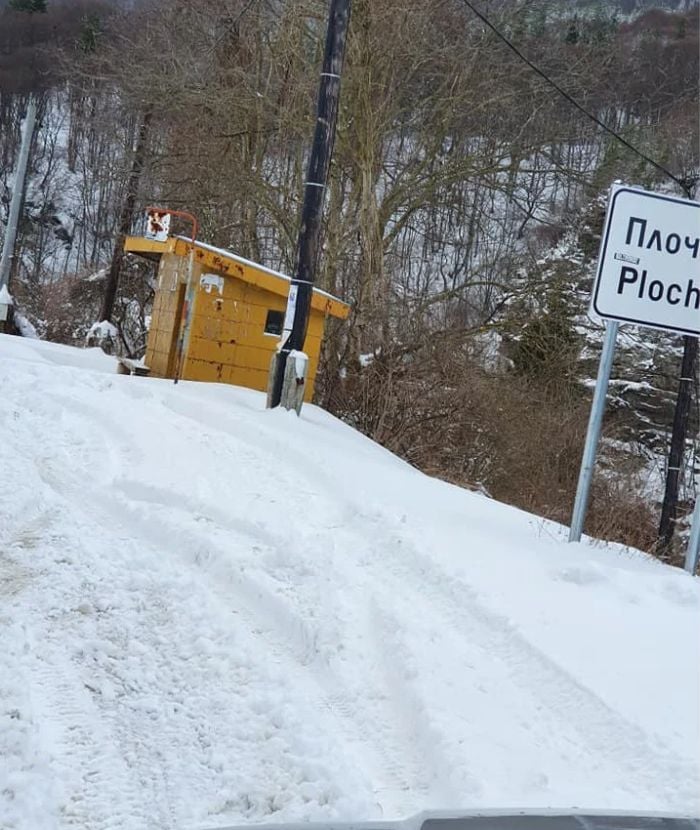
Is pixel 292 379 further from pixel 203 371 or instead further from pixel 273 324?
pixel 273 324

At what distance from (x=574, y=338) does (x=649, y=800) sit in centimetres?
1588

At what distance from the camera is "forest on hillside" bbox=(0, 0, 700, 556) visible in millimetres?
15188

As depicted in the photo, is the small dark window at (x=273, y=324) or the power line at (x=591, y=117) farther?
the power line at (x=591, y=117)

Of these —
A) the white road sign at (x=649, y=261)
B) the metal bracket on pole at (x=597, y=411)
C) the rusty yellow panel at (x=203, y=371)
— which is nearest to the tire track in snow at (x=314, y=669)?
the metal bracket on pole at (x=597, y=411)

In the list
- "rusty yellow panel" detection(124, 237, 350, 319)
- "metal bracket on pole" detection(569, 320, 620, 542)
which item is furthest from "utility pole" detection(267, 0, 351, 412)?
"metal bracket on pole" detection(569, 320, 620, 542)

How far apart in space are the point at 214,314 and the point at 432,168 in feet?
27.4

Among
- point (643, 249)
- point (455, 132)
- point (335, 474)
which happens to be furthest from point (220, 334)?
point (455, 132)

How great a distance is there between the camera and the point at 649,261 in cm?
506

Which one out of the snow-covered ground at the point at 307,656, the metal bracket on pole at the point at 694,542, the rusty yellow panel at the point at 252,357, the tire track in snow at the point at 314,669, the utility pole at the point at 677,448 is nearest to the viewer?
the snow-covered ground at the point at 307,656

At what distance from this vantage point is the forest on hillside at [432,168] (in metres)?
15.2

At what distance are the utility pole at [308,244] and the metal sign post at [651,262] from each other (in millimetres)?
4508

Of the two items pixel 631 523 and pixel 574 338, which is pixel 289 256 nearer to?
pixel 574 338

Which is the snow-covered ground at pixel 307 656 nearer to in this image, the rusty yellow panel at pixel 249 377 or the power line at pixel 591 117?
the rusty yellow panel at pixel 249 377

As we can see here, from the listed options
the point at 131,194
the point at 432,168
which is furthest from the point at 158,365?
the point at 131,194
